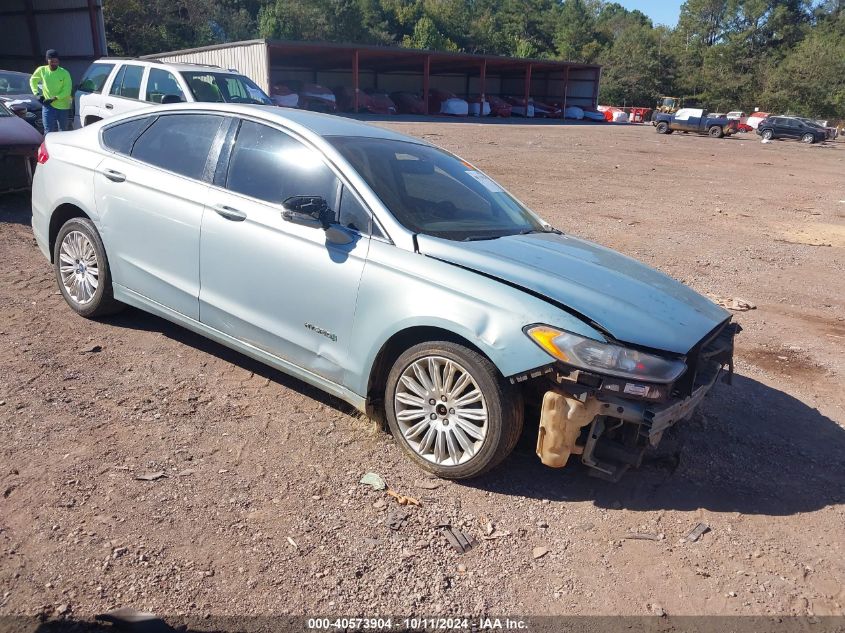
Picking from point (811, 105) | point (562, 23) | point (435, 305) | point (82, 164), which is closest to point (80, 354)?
point (82, 164)

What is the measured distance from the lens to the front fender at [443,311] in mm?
3217

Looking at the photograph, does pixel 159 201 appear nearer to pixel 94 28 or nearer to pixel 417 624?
pixel 417 624

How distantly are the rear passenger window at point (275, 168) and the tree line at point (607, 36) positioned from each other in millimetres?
48589

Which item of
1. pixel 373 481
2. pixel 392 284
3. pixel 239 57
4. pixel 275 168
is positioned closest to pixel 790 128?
pixel 239 57

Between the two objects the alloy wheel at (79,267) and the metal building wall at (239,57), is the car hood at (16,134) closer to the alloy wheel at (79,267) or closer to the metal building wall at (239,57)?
the alloy wheel at (79,267)

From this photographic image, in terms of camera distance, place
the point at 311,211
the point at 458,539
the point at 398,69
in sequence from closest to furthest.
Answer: the point at 458,539, the point at 311,211, the point at 398,69

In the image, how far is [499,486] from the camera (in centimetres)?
356

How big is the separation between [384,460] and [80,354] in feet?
7.81

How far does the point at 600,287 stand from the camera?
3613 mm

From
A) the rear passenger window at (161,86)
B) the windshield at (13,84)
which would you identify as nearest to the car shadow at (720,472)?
the rear passenger window at (161,86)


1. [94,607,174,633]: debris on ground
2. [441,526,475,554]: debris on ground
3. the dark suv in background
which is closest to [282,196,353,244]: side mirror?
[441,526,475,554]: debris on ground

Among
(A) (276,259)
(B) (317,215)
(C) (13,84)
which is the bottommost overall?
(A) (276,259)

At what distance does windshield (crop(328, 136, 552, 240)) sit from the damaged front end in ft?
3.70

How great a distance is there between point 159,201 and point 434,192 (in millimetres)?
1797
